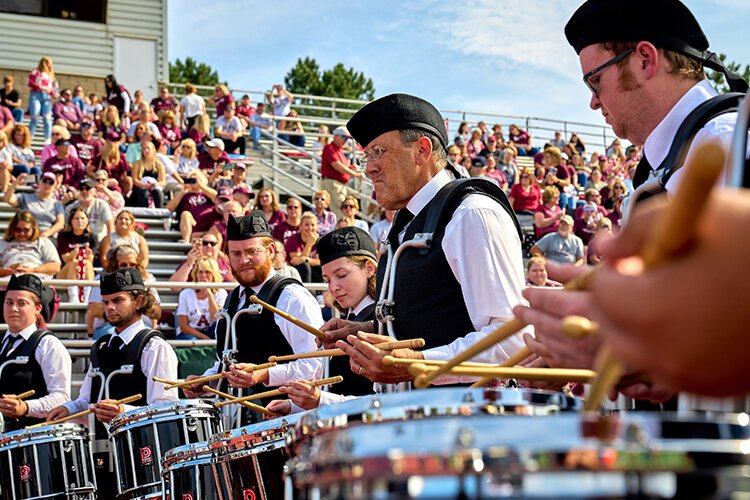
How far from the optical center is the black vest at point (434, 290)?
3732 mm

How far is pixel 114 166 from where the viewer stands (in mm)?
13820

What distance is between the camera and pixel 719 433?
134 centimetres

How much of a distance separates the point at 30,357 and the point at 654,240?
747 cm

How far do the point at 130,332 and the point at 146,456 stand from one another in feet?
5.97

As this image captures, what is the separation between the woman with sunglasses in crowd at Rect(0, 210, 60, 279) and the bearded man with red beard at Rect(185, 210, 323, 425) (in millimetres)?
4307

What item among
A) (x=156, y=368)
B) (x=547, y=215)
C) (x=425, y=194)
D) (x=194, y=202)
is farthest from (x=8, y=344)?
(x=547, y=215)

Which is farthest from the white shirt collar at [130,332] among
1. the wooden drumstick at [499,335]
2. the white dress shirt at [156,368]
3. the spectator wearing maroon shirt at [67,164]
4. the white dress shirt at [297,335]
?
the spectator wearing maroon shirt at [67,164]

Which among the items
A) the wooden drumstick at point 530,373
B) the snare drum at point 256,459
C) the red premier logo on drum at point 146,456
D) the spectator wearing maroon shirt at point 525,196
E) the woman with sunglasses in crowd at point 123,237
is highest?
the spectator wearing maroon shirt at point 525,196

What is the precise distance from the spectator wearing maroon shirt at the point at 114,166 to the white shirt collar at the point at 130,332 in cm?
644

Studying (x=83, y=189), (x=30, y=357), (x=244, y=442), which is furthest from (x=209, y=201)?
(x=244, y=442)

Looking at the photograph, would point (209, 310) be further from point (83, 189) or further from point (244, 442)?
point (244, 442)

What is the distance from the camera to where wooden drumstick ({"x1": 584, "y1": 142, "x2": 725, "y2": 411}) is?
92cm

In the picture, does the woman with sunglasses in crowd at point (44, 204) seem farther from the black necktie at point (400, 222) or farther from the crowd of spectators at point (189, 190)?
the black necktie at point (400, 222)

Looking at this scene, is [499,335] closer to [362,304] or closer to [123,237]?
[362,304]
